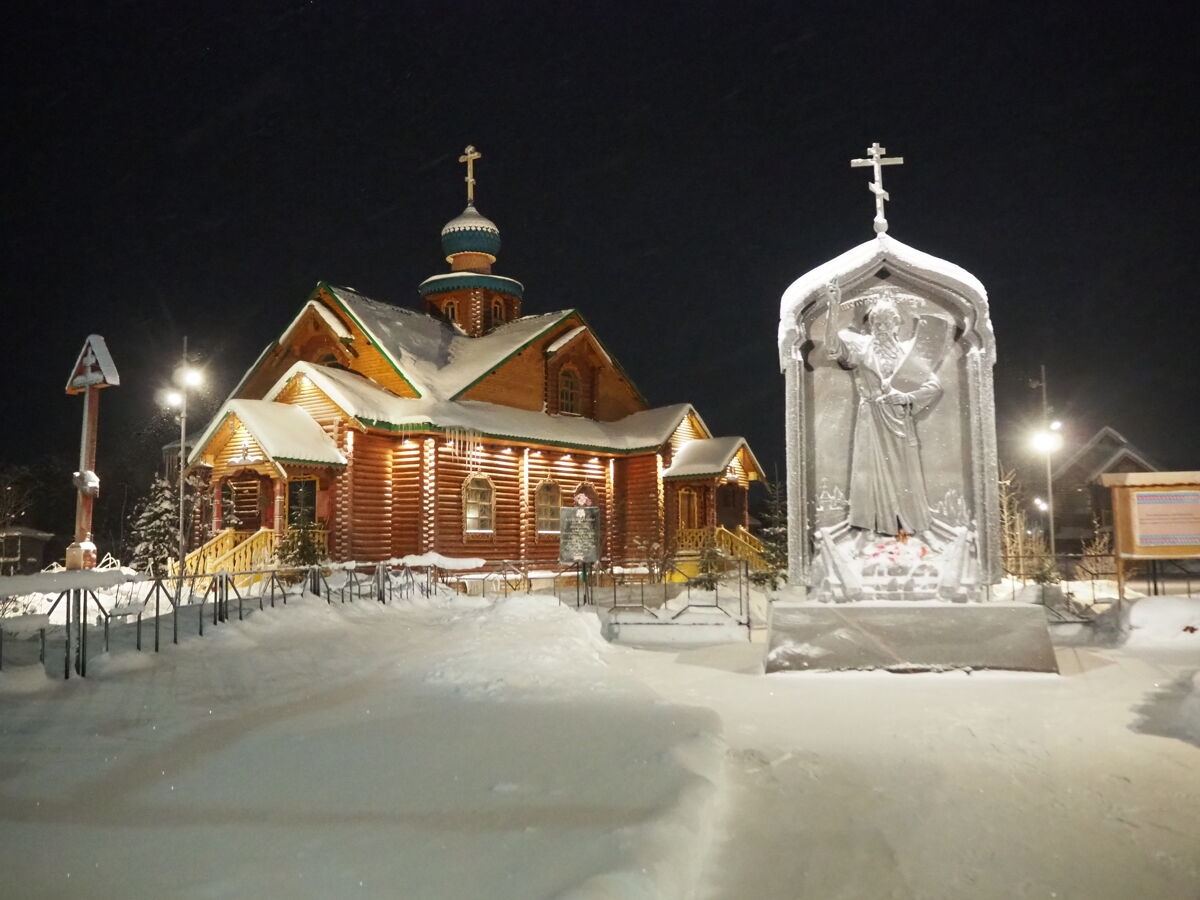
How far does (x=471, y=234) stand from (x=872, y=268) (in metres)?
23.6

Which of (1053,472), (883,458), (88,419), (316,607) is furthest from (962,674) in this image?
(1053,472)

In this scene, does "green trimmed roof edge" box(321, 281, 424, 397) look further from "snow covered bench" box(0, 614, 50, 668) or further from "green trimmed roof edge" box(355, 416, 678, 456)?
"snow covered bench" box(0, 614, 50, 668)

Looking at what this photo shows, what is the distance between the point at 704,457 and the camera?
29641mm

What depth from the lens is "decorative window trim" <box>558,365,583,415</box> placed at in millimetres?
30281

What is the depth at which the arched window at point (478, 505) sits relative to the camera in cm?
2473

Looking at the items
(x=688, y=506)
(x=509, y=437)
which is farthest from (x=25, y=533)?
(x=688, y=506)

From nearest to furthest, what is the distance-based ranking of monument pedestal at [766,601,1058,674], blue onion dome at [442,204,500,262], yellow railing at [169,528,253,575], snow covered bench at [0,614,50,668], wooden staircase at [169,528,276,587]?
1. snow covered bench at [0,614,50,668]
2. monument pedestal at [766,601,1058,674]
3. wooden staircase at [169,528,276,587]
4. yellow railing at [169,528,253,575]
5. blue onion dome at [442,204,500,262]

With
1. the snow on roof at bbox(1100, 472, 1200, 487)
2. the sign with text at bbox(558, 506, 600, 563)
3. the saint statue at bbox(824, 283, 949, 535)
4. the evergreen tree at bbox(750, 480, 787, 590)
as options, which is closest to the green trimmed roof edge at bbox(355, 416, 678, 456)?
the evergreen tree at bbox(750, 480, 787, 590)

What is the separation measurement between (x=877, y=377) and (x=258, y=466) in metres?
16.3

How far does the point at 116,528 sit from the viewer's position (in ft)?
191

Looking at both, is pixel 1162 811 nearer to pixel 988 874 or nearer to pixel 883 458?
pixel 988 874

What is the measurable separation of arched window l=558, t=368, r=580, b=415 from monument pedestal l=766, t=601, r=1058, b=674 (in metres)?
20.6

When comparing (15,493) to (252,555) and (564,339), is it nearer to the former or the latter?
(252,555)

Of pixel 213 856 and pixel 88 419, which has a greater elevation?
pixel 88 419
